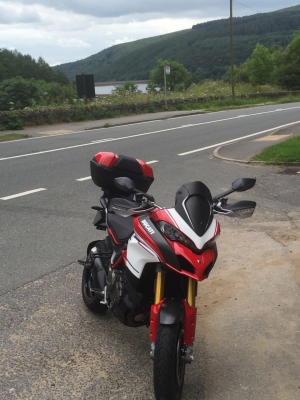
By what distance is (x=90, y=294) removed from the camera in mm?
4426

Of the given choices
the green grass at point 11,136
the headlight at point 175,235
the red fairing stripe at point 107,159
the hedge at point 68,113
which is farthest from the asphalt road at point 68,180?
the hedge at point 68,113

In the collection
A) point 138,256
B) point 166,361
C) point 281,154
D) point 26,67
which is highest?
point 26,67

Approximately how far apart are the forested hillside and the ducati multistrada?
112 meters

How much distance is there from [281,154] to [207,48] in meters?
132

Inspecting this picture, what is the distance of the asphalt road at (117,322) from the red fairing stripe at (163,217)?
3.80 feet

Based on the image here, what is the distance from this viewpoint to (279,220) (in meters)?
7.06

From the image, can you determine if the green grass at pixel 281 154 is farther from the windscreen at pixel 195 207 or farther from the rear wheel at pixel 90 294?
the windscreen at pixel 195 207

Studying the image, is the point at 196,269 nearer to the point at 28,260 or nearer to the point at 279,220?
the point at 28,260

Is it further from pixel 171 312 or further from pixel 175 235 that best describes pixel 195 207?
pixel 171 312

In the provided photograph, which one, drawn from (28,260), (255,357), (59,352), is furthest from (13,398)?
(28,260)

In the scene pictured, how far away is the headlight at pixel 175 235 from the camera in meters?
2.87

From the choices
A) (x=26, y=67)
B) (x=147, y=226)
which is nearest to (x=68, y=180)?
(x=147, y=226)

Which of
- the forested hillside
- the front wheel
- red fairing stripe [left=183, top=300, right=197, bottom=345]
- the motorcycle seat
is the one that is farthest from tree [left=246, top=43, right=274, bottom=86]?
the front wheel

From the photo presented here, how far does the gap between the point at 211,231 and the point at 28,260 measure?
10.2 feet
